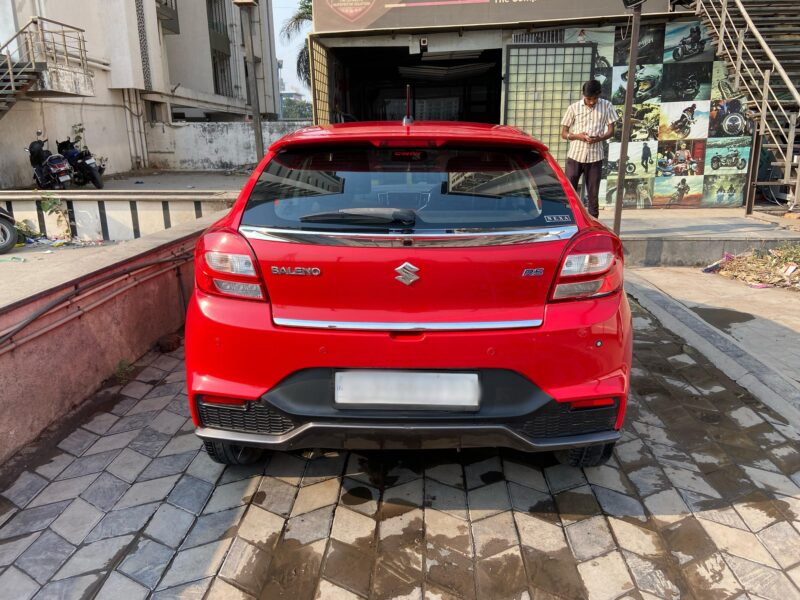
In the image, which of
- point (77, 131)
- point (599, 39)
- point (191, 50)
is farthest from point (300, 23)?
point (599, 39)

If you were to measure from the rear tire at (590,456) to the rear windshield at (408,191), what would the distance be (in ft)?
3.42

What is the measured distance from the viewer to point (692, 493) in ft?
8.33

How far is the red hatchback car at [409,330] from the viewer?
2.12 m

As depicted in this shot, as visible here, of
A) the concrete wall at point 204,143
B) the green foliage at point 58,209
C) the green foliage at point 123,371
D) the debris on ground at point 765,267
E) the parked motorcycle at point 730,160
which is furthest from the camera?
the concrete wall at point 204,143

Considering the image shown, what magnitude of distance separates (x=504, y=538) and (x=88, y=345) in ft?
8.70

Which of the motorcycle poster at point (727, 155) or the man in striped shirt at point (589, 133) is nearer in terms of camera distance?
the man in striped shirt at point (589, 133)

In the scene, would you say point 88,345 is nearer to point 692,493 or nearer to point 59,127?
point 692,493

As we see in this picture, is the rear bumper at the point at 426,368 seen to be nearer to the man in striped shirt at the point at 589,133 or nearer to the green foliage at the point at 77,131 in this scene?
the man in striped shirt at the point at 589,133

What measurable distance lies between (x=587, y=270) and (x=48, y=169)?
16.0 meters

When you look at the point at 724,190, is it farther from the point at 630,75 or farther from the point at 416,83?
the point at 416,83

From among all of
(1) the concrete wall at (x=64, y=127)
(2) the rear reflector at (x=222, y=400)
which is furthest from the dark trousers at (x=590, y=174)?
(1) the concrete wall at (x=64, y=127)

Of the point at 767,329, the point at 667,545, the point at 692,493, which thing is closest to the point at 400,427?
the point at 667,545

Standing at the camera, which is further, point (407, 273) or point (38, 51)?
point (38, 51)

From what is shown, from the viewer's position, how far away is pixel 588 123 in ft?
21.6
